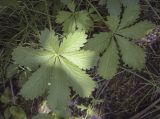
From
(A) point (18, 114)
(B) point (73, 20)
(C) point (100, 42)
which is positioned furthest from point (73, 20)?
(A) point (18, 114)

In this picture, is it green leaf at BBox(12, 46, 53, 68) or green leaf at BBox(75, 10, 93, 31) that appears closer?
green leaf at BBox(12, 46, 53, 68)

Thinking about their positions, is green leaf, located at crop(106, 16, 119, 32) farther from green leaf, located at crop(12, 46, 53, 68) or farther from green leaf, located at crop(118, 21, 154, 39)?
green leaf, located at crop(12, 46, 53, 68)

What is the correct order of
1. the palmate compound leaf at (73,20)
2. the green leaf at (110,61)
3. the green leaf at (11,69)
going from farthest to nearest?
the green leaf at (11,69) → the palmate compound leaf at (73,20) → the green leaf at (110,61)

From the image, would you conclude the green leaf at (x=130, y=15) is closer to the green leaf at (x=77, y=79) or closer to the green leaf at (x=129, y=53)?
the green leaf at (x=129, y=53)

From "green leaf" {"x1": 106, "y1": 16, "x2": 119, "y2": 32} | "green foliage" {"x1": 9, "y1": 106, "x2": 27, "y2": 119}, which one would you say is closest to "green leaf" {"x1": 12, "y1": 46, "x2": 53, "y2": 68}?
"green leaf" {"x1": 106, "y1": 16, "x2": 119, "y2": 32}

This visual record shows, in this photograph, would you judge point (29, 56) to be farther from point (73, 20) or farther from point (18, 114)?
point (18, 114)

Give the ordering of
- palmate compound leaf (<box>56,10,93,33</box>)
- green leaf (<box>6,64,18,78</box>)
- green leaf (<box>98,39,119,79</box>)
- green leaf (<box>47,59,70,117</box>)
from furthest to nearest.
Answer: green leaf (<box>6,64,18,78</box>) → palmate compound leaf (<box>56,10,93,33</box>) → green leaf (<box>98,39,119,79</box>) → green leaf (<box>47,59,70,117</box>)

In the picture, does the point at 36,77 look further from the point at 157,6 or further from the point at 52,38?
the point at 157,6

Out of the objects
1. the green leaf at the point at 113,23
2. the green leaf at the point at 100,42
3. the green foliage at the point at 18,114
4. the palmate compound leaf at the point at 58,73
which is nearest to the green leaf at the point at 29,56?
the palmate compound leaf at the point at 58,73
